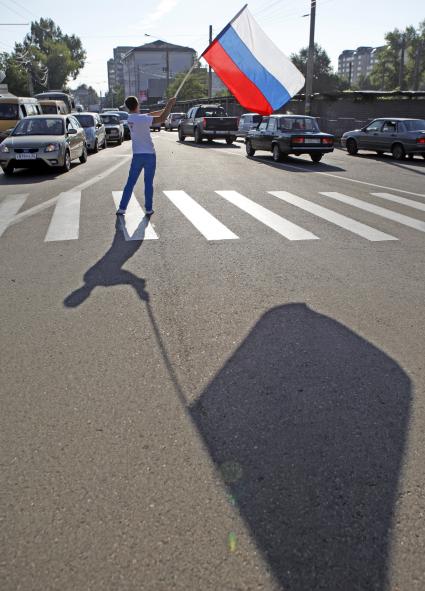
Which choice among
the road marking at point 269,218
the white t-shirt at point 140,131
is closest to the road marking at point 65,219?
the white t-shirt at point 140,131

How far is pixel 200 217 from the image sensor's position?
371 inches

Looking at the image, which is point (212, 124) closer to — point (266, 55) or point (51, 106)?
point (51, 106)

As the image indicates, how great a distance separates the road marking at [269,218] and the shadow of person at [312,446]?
3804mm

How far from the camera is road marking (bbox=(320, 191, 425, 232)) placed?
8938mm

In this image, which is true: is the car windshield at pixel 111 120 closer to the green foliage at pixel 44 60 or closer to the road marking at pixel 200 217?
the road marking at pixel 200 217

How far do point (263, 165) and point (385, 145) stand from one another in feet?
19.5

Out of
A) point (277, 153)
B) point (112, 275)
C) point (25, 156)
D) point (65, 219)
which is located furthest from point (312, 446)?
point (277, 153)

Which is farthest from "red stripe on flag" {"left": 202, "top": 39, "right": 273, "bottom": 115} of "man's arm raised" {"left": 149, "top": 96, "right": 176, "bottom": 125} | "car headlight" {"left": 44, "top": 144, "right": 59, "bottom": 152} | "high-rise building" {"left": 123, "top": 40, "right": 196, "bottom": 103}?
"high-rise building" {"left": 123, "top": 40, "right": 196, "bottom": 103}

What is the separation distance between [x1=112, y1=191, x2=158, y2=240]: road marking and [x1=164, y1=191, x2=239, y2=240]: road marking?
75 centimetres

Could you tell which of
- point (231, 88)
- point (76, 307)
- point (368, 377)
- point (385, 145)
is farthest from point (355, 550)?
point (385, 145)

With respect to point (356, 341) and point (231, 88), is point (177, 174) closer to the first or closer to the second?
point (231, 88)

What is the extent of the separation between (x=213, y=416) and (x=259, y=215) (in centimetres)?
673

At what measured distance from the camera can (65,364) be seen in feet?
12.8

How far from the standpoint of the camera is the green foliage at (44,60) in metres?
92.3
